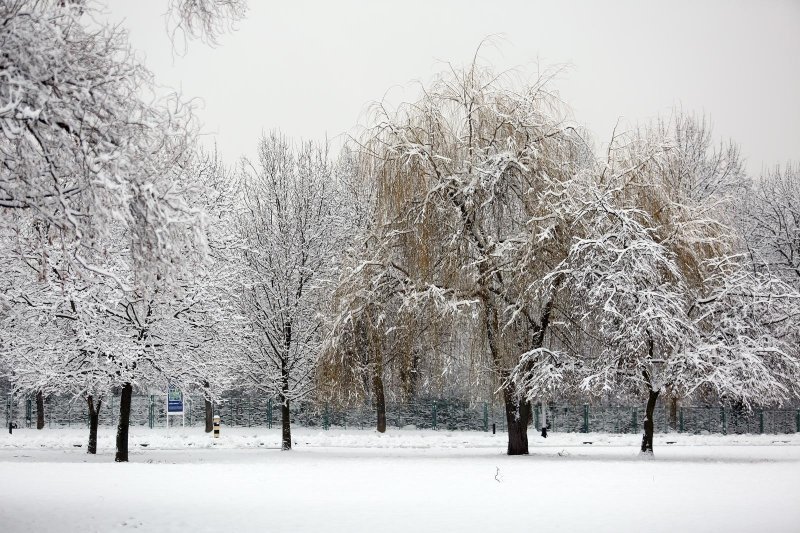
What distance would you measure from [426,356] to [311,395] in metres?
11.2

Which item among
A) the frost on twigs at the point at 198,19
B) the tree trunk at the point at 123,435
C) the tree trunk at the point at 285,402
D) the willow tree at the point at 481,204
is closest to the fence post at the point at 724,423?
the willow tree at the point at 481,204

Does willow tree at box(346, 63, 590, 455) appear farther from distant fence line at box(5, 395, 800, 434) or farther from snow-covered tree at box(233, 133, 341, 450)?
distant fence line at box(5, 395, 800, 434)

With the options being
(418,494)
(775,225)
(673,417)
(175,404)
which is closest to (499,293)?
(418,494)

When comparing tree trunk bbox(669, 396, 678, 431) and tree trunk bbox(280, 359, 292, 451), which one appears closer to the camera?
tree trunk bbox(280, 359, 292, 451)

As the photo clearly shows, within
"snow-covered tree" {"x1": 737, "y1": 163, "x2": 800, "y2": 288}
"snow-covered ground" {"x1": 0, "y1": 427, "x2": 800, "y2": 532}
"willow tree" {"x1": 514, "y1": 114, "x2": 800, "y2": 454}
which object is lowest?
"snow-covered ground" {"x1": 0, "y1": 427, "x2": 800, "y2": 532}

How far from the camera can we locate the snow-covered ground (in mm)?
10969

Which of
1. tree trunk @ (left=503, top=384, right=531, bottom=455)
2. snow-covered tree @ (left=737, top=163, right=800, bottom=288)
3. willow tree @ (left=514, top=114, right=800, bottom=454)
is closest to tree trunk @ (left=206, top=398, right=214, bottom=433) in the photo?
tree trunk @ (left=503, top=384, right=531, bottom=455)

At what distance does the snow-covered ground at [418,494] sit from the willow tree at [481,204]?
386 centimetres

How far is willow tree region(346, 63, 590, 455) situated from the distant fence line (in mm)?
14414

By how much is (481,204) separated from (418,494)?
10.2 m

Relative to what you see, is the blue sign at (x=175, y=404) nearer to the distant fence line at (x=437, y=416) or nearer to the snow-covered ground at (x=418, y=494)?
the distant fence line at (x=437, y=416)

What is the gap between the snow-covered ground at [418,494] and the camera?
1097 cm

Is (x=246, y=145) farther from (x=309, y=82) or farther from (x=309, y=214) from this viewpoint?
(x=309, y=82)

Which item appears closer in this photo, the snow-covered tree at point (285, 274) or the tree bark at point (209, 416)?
the snow-covered tree at point (285, 274)
